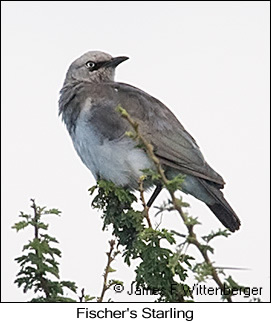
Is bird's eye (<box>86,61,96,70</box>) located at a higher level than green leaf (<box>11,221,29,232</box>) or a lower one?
higher

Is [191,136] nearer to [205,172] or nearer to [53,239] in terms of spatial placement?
[205,172]

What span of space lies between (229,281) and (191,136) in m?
3.99

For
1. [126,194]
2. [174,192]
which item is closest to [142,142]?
[174,192]

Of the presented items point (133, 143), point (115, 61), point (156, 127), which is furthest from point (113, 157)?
point (115, 61)

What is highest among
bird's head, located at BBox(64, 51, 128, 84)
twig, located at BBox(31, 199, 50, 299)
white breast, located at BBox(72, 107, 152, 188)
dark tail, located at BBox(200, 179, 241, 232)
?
bird's head, located at BBox(64, 51, 128, 84)

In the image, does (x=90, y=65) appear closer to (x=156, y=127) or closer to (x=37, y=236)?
(x=156, y=127)

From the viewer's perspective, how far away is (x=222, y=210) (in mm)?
5547

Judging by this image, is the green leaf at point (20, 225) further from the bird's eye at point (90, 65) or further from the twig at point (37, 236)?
the bird's eye at point (90, 65)

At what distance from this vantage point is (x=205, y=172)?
537 cm

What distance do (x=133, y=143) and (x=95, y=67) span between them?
1.37 m

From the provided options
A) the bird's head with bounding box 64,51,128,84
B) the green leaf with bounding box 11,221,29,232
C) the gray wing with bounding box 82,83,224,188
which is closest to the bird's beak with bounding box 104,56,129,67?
the bird's head with bounding box 64,51,128,84

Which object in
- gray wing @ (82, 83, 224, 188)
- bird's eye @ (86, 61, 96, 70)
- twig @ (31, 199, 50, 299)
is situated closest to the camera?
twig @ (31, 199, 50, 299)

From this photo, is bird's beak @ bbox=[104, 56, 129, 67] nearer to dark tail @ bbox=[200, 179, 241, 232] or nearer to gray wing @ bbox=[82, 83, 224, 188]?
gray wing @ bbox=[82, 83, 224, 188]

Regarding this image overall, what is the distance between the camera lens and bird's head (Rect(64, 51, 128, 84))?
6.44 metres
